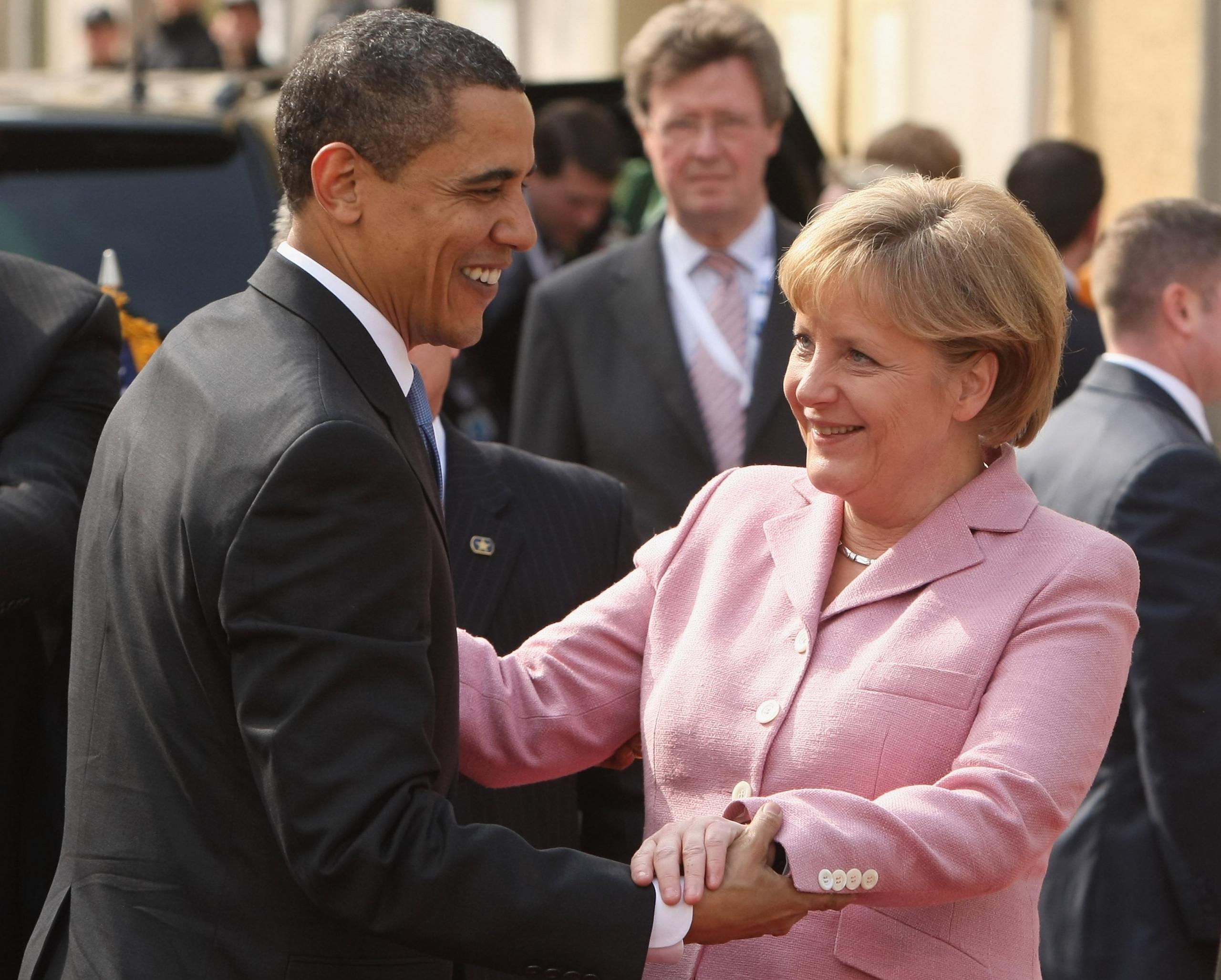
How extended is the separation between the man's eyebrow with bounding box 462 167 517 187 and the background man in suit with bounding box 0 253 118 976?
3.37ft

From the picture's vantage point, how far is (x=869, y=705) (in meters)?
2.40

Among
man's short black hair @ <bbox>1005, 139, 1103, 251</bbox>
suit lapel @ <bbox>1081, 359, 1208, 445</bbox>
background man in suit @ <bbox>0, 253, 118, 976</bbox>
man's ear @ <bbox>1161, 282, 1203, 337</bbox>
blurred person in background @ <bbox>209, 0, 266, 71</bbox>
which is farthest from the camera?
blurred person in background @ <bbox>209, 0, 266, 71</bbox>

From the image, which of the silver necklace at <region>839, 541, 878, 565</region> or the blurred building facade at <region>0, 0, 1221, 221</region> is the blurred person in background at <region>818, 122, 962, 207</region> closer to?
Result: the blurred building facade at <region>0, 0, 1221, 221</region>

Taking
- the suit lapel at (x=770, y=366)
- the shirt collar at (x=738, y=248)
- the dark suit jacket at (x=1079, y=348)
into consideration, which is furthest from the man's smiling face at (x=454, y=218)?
the dark suit jacket at (x=1079, y=348)

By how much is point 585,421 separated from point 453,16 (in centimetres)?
1329

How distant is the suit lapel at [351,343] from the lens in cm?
219

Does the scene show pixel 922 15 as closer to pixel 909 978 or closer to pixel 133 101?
pixel 133 101

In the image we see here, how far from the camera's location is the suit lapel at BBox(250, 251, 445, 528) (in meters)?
2.19

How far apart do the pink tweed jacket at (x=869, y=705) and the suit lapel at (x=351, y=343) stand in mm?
512

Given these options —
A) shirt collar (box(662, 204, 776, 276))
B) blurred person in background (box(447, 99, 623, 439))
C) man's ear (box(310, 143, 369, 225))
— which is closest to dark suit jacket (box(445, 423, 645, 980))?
man's ear (box(310, 143, 369, 225))

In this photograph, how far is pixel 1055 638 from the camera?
7.75 feet

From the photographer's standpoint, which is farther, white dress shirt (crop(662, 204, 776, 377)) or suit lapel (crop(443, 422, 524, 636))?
white dress shirt (crop(662, 204, 776, 377))

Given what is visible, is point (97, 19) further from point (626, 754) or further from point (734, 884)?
point (734, 884)

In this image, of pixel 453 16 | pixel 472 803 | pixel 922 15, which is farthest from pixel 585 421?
pixel 453 16
